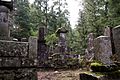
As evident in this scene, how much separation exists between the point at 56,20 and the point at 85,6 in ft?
32.2

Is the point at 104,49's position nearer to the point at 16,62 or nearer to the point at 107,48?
the point at 107,48

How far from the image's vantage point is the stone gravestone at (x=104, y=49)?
271 inches

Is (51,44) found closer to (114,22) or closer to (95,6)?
(114,22)

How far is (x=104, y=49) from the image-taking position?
6910 millimetres

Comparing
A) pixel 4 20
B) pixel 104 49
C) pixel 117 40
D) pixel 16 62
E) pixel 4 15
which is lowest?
pixel 16 62

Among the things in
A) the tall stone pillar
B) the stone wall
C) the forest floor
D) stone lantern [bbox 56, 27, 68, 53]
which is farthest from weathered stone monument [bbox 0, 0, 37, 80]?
stone lantern [bbox 56, 27, 68, 53]

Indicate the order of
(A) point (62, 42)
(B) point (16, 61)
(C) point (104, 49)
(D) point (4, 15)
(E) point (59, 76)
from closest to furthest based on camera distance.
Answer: (B) point (16, 61)
(C) point (104, 49)
(D) point (4, 15)
(E) point (59, 76)
(A) point (62, 42)

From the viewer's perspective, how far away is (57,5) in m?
36.7

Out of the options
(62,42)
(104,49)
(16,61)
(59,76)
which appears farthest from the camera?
(62,42)

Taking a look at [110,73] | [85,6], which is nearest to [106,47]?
[110,73]

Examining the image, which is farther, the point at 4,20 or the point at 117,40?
the point at 4,20

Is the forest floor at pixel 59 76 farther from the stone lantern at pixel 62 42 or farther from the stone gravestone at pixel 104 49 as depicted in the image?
the stone lantern at pixel 62 42

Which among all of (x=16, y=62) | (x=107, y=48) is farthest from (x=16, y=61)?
(x=107, y=48)

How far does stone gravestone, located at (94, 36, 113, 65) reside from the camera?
6.88 meters
